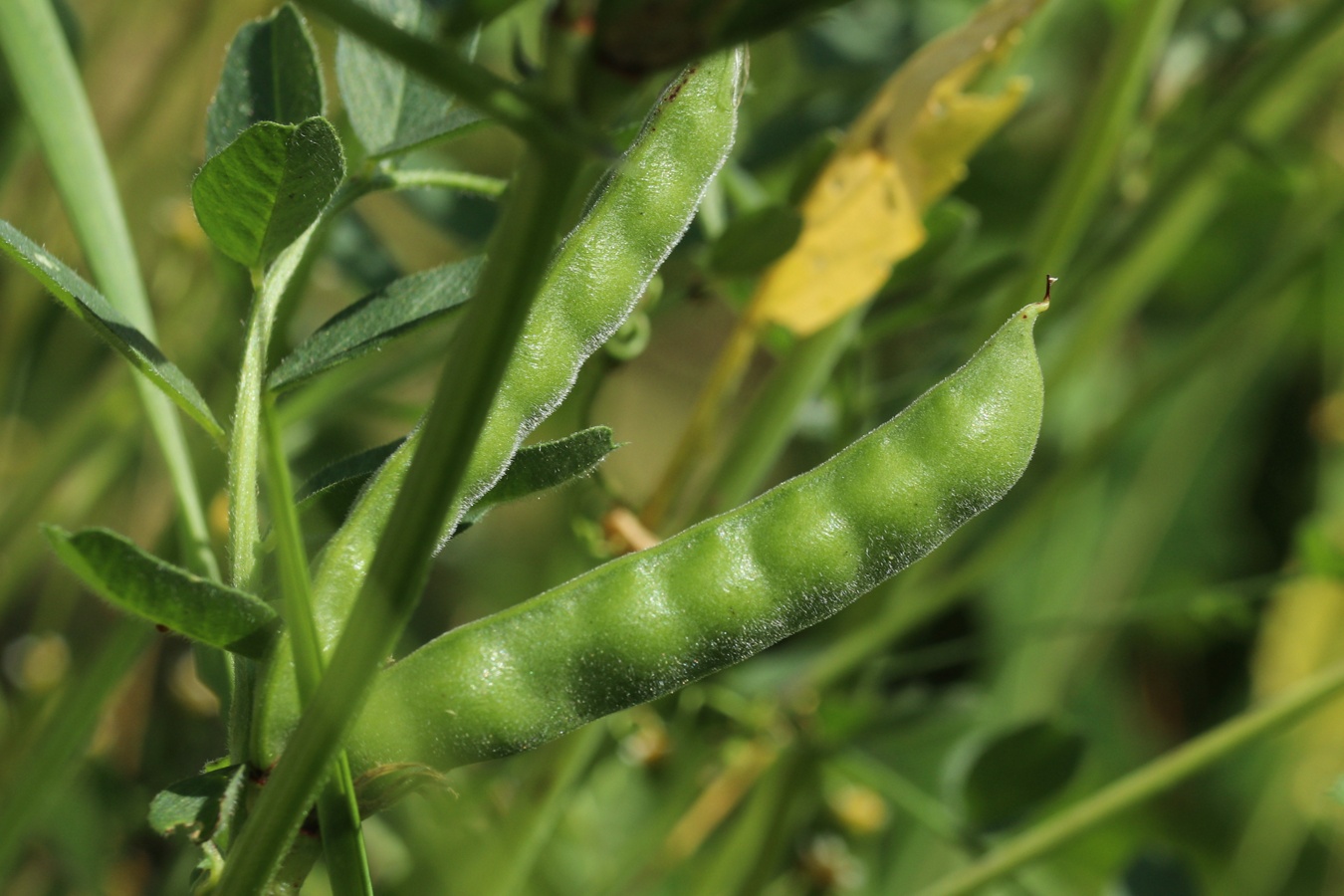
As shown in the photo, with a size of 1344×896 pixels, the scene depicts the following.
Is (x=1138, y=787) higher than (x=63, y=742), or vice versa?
(x=63, y=742)

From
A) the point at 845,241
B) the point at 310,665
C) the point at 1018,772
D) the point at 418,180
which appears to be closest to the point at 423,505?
the point at 310,665

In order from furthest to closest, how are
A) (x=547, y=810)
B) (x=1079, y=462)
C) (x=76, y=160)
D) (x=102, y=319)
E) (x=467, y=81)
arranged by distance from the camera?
(x=1079, y=462), (x=547, y=810), (x=76, y=160), (x=102, y=319), (x=467, y=81)

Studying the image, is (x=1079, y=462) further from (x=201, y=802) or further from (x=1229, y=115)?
(x=201, y=802)

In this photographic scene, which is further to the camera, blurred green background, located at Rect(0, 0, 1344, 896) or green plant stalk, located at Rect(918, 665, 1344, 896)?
blurred green background, located at Rect(0, 0, 1344, 896)

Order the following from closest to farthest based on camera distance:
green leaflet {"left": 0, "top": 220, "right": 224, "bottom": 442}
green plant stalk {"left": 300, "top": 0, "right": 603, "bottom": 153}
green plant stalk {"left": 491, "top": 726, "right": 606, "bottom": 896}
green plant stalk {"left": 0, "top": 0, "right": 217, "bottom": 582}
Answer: green plant stalk {"left": 300, "top": 0, "right": 603, "bottom": 153}, green leaflet {"left": 0, "top": 220, "right": 224, "bottom": 442}, green plant stalk {"left": 0, "top": 0, "right": 217, "bottom": 582}, green plant stalk {"left": 491, "top": 726, "right": 606, "bottom": 896}

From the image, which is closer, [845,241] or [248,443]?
[248,443]

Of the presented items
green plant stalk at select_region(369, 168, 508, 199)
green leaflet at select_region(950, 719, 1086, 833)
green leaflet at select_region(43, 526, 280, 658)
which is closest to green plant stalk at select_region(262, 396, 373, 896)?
green leaflet at select_region(43, 526, 280, 658)

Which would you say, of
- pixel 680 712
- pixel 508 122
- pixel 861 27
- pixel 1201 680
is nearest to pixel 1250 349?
pixel 1201 680

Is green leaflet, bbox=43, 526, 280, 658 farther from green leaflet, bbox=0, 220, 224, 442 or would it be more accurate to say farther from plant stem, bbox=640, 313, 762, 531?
plant stem, bbox=640, 313, 762, 531
